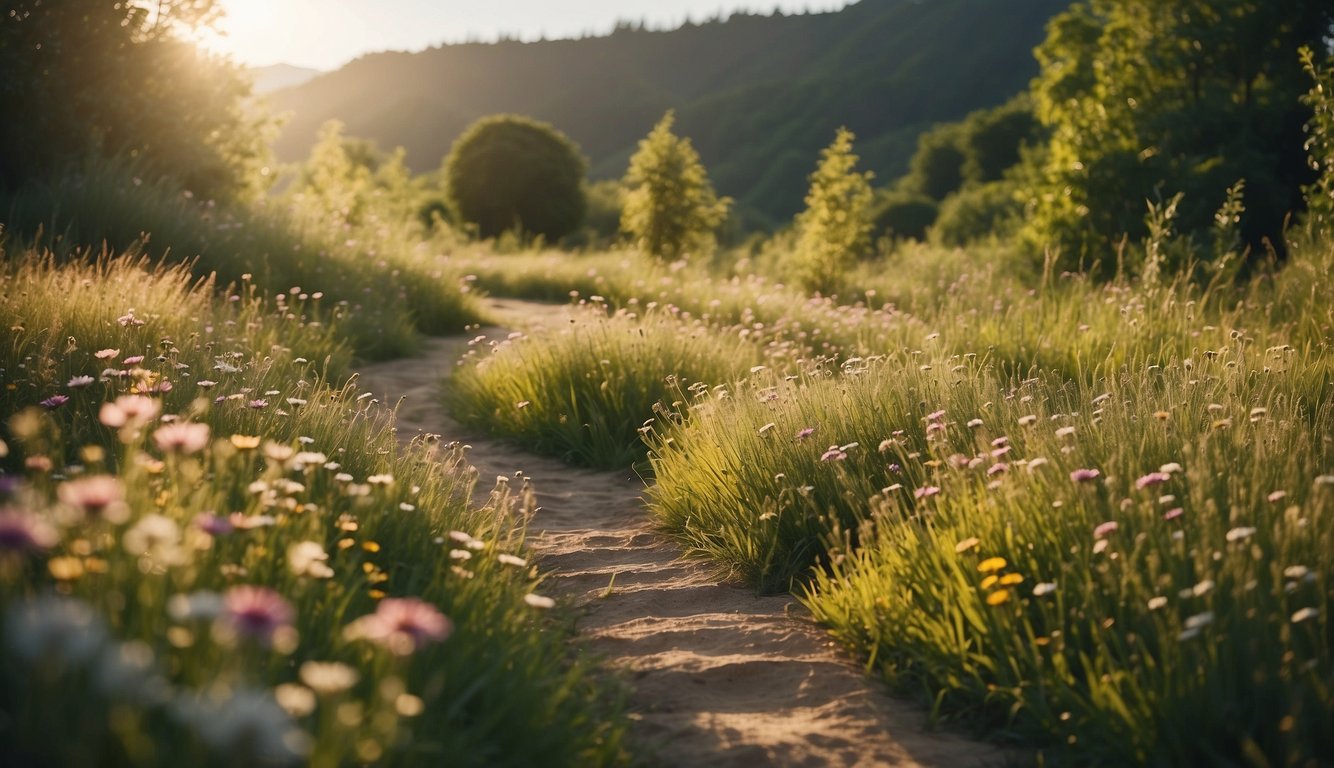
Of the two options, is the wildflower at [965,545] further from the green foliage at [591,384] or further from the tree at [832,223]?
the tree at [832,223]

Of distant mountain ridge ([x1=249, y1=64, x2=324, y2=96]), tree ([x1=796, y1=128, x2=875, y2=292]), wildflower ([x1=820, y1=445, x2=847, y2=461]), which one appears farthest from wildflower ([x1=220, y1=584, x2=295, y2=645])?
tree ([x1=796, y1=128, x2=875, y2=292])

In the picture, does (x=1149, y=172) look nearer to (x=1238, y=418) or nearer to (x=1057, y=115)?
(x=1057, y=115)

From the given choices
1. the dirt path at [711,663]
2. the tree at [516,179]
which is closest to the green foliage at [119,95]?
the dirt path at [711,663]

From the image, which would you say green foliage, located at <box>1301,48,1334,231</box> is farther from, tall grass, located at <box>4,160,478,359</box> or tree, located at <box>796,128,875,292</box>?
tree, located at <box>796,128,875,292</box>

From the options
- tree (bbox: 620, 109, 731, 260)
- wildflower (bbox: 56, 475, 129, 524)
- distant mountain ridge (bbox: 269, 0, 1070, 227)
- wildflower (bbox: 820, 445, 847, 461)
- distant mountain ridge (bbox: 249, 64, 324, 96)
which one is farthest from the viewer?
distant mountain ridge (bbox: 269, 0, 1070, 227)

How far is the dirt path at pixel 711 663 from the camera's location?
2857 mm

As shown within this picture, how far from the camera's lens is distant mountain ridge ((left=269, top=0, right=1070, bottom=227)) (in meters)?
82.7

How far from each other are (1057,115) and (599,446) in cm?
1108

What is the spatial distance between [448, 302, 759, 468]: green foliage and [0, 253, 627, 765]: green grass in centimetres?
182

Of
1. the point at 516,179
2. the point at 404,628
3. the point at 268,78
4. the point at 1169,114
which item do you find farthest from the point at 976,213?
the point at 404,628

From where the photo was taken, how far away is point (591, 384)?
682 centimetres

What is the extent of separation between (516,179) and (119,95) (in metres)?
18.2

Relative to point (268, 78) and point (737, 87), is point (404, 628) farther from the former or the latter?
point (737, 87)

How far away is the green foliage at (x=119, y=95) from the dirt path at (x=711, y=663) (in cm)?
786
